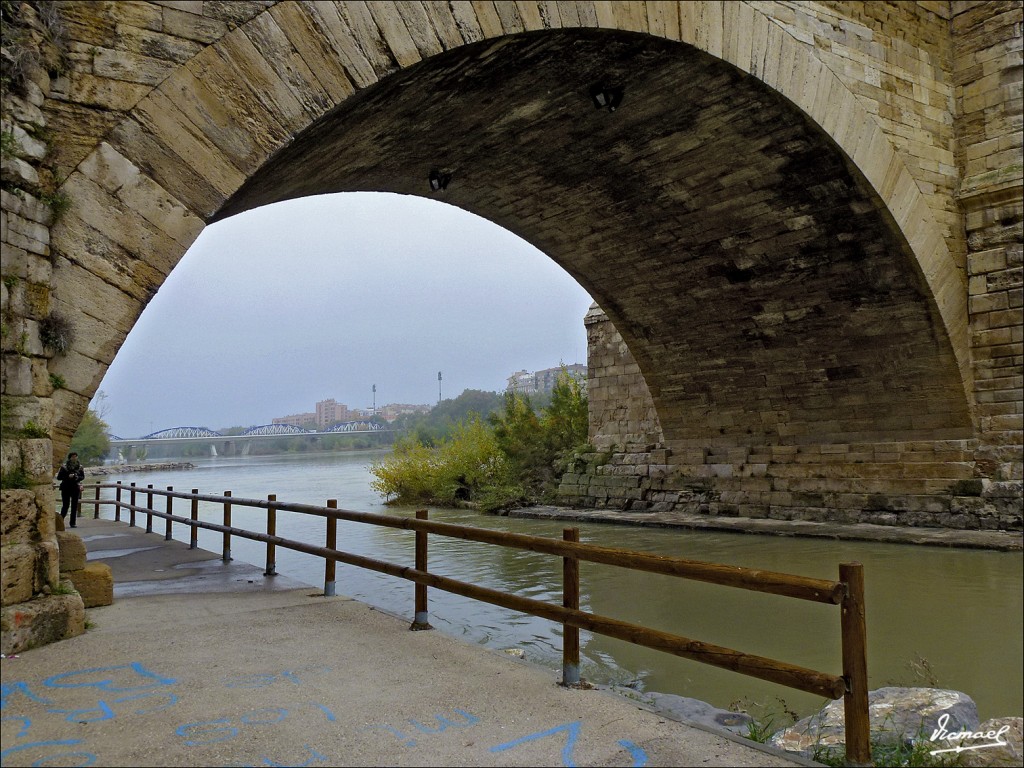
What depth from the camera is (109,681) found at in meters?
3.51

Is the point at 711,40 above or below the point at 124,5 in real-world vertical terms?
above

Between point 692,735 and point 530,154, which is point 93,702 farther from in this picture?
point 530,154

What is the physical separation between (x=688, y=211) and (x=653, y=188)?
0.67 m

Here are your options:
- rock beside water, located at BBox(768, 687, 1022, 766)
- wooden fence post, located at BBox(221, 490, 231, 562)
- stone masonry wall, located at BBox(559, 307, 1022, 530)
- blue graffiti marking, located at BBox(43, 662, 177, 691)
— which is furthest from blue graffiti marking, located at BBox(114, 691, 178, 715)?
stone masonry wall, located at BBox(559, 307, 1022, 530)

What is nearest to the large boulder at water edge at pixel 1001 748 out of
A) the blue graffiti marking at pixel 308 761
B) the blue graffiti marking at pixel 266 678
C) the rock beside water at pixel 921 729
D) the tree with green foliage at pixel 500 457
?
the rock beside water at pixel 921 729

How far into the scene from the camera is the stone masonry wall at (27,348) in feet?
12.6

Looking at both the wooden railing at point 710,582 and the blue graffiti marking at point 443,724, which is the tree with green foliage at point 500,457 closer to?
the wooden railing at point 710,582

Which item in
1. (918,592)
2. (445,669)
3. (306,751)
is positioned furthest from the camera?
(918,592)

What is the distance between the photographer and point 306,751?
273cm

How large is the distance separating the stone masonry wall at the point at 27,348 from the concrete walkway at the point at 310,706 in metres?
0.26

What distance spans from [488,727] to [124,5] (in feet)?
13.6

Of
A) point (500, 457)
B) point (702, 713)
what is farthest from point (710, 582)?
point (500, 457)

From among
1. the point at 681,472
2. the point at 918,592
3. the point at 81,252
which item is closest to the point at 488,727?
the point at 81,252

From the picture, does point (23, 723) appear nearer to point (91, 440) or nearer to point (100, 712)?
point (100, 712)
